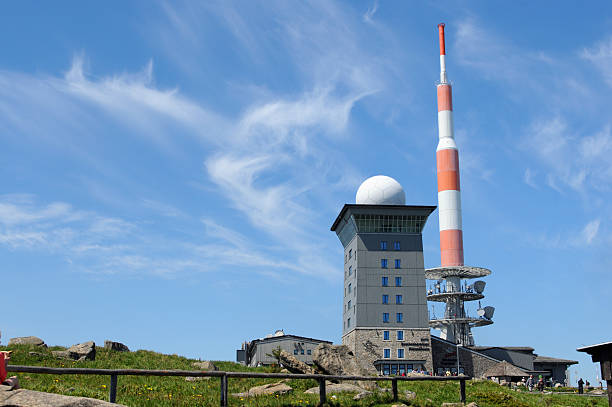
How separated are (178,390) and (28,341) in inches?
925

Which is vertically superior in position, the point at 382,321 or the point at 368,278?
the point at 368,278

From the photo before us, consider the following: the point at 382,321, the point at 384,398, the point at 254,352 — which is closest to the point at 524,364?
the point at 382,321

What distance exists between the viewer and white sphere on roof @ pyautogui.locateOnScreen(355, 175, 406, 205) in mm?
80125

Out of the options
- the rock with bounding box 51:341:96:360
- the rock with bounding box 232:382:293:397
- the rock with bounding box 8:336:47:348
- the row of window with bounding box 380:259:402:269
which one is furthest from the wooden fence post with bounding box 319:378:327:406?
the row of window with bounding box 380:259:402:269

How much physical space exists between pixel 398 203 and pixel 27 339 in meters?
49.8

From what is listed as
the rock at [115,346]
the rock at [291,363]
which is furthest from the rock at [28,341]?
the rock at [291,363]

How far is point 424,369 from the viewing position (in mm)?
74062

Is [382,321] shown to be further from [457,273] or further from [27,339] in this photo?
[27,339]

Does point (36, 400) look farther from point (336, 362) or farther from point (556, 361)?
point (556, 361)

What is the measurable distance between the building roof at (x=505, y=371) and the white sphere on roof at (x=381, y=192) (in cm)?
2267

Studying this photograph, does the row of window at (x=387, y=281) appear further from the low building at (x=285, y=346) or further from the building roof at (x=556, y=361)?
the building roof at (x=556, y=361)

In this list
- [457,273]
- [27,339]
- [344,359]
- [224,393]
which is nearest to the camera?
[224,393]

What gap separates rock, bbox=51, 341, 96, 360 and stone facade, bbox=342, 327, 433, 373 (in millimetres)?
40832

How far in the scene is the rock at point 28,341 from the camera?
40.7 m
